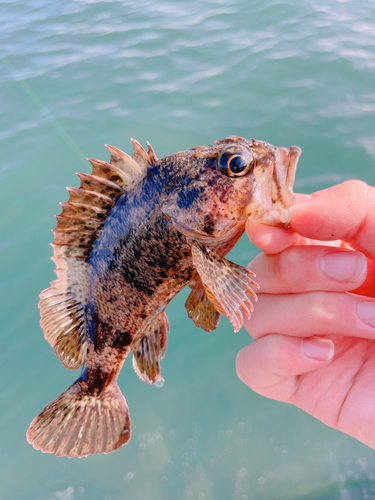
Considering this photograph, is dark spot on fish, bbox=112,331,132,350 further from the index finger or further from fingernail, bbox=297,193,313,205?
fingernail, bbox=297,193,313,205

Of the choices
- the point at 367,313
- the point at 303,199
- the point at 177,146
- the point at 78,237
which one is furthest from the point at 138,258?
the point at 177,146

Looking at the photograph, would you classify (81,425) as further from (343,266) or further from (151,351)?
(343,266)

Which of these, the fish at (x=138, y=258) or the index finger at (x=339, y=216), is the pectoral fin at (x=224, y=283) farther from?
the index finger at (x=339, y=216)

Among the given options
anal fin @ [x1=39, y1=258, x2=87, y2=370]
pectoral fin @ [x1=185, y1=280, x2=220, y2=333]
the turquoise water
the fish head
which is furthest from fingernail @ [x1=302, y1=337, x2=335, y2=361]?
the turquoise water

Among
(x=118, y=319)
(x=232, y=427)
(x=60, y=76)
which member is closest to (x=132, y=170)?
(x=118, y=319)

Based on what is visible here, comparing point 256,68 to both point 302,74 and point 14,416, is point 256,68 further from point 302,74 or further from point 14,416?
point 14,416

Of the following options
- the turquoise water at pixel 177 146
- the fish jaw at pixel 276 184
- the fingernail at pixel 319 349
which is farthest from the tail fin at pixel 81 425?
the turquoise water at pixel 177 146
